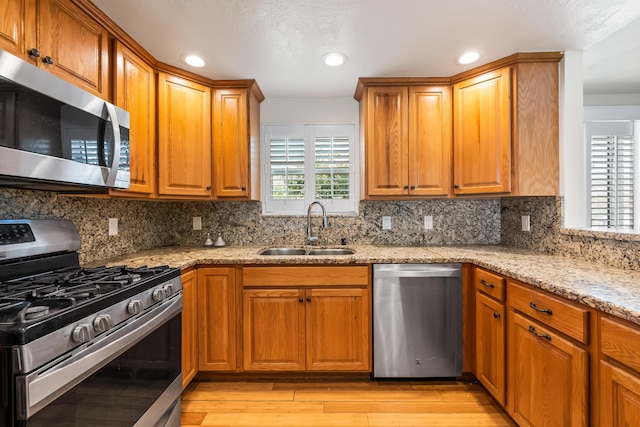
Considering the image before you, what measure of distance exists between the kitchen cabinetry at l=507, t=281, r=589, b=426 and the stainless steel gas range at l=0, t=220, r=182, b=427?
1.76m

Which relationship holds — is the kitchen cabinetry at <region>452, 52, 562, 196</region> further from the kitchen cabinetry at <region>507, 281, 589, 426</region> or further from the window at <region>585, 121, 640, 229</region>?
the window at <region>585, 121, 640, 229</region>

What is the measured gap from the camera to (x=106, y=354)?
108 cm

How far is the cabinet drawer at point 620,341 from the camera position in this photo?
38.6 inches

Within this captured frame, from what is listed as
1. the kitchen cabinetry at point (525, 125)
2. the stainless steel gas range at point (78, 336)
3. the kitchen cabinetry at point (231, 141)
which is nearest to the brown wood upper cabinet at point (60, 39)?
the stainless steel gas range at point (78, 336)

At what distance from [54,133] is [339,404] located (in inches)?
82.2

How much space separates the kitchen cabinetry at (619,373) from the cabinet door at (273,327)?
1.55 meters

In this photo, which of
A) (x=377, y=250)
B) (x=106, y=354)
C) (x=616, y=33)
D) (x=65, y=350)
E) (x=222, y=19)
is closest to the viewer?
(x=65, y=350)

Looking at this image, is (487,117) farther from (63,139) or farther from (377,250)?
(63,139)

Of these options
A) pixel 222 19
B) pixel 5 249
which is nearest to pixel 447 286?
pixel 222 19

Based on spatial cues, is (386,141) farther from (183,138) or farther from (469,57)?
(183,138)

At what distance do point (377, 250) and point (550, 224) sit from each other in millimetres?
1251

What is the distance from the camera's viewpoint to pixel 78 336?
973mm

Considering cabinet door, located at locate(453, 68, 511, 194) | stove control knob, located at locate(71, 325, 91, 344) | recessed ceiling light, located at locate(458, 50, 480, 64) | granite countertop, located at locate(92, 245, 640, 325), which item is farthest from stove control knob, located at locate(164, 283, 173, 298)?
recessed ceiling light, located at locate(458, 50, 480, 64)

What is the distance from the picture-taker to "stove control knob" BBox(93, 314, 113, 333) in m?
1.05
